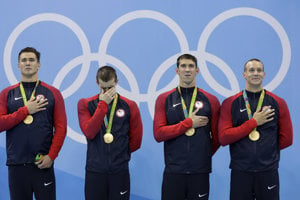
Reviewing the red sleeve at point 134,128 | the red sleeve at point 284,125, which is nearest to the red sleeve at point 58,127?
the red sleeve at point 134,128

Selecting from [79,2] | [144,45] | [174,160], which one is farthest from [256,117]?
[79,2]

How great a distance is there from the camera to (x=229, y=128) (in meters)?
3.64

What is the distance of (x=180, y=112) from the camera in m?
3.76

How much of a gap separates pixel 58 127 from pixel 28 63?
0.68 metres

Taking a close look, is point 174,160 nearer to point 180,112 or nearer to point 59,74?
point 180,112

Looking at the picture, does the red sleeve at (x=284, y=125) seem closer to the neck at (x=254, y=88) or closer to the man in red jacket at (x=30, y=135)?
the neck at (x=254, y=88)

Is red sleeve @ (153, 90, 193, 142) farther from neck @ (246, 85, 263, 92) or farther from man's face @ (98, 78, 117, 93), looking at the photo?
neck @ (246, 85, 263, 92)

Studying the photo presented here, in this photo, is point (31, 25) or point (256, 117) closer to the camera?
point (256, 117)

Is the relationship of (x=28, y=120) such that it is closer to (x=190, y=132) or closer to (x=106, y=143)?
(x=106, y=143)

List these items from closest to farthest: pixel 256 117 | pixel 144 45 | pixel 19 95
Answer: pixel 256 117 < pixel 19 95 < pixel 144 45

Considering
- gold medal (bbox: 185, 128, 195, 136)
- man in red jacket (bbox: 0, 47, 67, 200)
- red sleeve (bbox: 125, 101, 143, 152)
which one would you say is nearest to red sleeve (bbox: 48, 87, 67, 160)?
man in red jacket (bbox: 0, 47, 67, 200)

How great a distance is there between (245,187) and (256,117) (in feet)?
2.11

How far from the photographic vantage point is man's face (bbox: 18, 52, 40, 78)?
12.6 ft

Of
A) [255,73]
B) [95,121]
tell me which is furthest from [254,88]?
[95,121]
